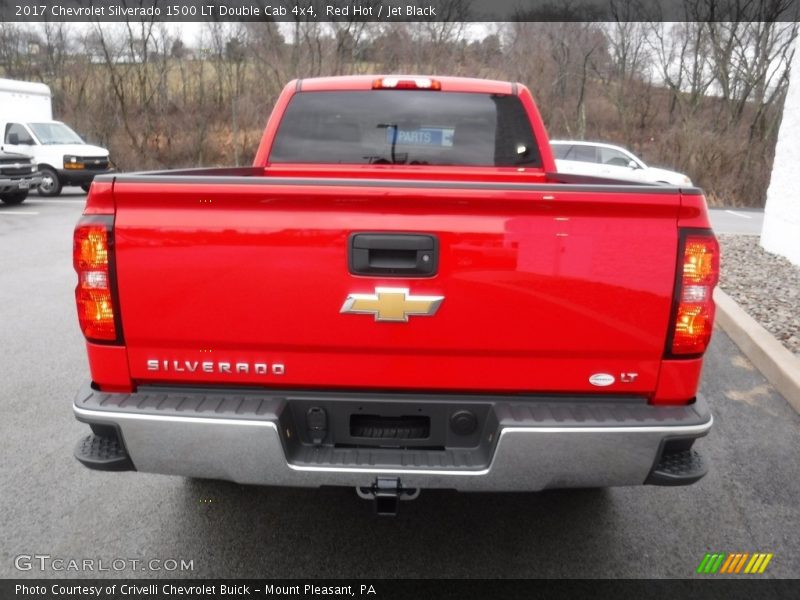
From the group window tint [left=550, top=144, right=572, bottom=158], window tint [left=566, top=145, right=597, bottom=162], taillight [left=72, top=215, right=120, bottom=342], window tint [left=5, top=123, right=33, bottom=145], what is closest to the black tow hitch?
taillight [left=72, top=215, right=120, bottom=342]

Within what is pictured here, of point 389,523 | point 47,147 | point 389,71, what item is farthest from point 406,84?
point 389,71

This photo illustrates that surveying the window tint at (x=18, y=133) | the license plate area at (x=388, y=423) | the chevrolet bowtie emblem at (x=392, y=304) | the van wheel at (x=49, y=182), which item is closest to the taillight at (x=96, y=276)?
the license plate area at (x=388, y=423)

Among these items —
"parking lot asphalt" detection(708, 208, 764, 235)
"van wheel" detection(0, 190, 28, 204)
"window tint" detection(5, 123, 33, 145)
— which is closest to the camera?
"parking lot asphalt" detection(708, 208, 764, 235)

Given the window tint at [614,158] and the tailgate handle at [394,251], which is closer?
the tailgate handle at [394,251]

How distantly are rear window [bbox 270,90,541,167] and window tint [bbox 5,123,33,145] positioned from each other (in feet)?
59.9

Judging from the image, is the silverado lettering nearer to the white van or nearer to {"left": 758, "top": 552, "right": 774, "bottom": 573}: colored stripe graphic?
{"left": 758, "top": 552, "right": 774, "bottom": 573}: colored stripe graphic

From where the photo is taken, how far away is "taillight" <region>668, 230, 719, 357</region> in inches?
86.9

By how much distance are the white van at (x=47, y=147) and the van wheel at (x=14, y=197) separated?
6.94ft

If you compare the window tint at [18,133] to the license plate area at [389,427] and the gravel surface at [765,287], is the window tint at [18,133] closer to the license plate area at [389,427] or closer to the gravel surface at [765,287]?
the gravel surface at [765,287]

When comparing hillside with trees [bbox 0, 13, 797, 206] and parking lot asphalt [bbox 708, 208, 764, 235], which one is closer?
parking lot asphalt [bbox 708, 208, 764, 235]

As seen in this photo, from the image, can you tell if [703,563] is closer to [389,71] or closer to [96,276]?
[96,276]

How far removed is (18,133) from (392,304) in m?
20.7

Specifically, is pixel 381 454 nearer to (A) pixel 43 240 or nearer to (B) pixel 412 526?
(B) pixel 412 526

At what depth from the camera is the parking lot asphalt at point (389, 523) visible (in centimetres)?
278
